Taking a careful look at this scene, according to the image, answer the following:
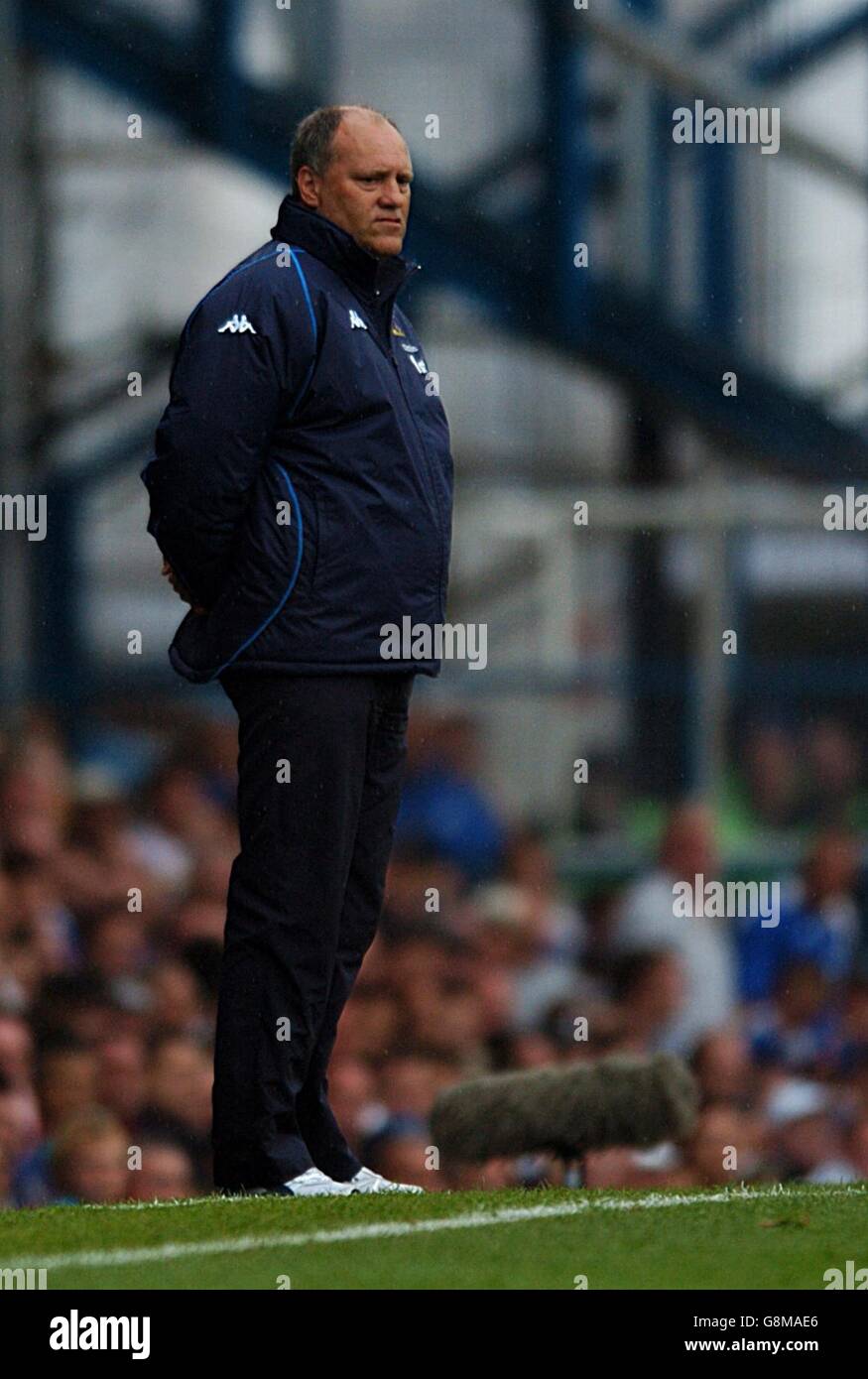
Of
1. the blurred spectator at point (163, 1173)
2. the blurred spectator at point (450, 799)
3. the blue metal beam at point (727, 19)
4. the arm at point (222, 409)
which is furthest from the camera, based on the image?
the blue metal beam at point (727, 19)

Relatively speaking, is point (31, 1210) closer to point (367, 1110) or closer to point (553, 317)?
point (367, 1110)

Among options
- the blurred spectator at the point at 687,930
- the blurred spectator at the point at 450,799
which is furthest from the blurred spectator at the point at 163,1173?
the blurred spectator at the point at 450,799

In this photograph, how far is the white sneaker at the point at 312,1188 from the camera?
433 cm

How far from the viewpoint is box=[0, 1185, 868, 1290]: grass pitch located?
363cm

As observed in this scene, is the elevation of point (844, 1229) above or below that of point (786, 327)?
below

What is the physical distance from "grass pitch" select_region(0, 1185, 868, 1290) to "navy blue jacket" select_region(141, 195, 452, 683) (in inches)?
33.4

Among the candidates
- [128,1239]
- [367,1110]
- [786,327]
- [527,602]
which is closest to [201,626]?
[128,1239]

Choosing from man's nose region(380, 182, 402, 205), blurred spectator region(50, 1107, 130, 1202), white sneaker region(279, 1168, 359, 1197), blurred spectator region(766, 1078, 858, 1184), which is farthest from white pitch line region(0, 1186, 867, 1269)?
blurred spectator region(766, 1078, 858, 1184)

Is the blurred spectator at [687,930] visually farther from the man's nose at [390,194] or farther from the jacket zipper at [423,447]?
the man's nose at [390,194]

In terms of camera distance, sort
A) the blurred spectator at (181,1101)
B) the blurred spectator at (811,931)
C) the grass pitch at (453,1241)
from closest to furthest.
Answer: the grass pitch at (453,1241) → the blurred spectator at (181,1101) → the blurred spectator at (811,931)

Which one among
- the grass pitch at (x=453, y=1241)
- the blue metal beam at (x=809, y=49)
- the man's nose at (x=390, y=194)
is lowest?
the grass pitch at (x=453, y=1241)

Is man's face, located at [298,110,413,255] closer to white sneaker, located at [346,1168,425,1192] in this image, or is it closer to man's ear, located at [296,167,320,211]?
man's ear, located at [296,167,320,211]
